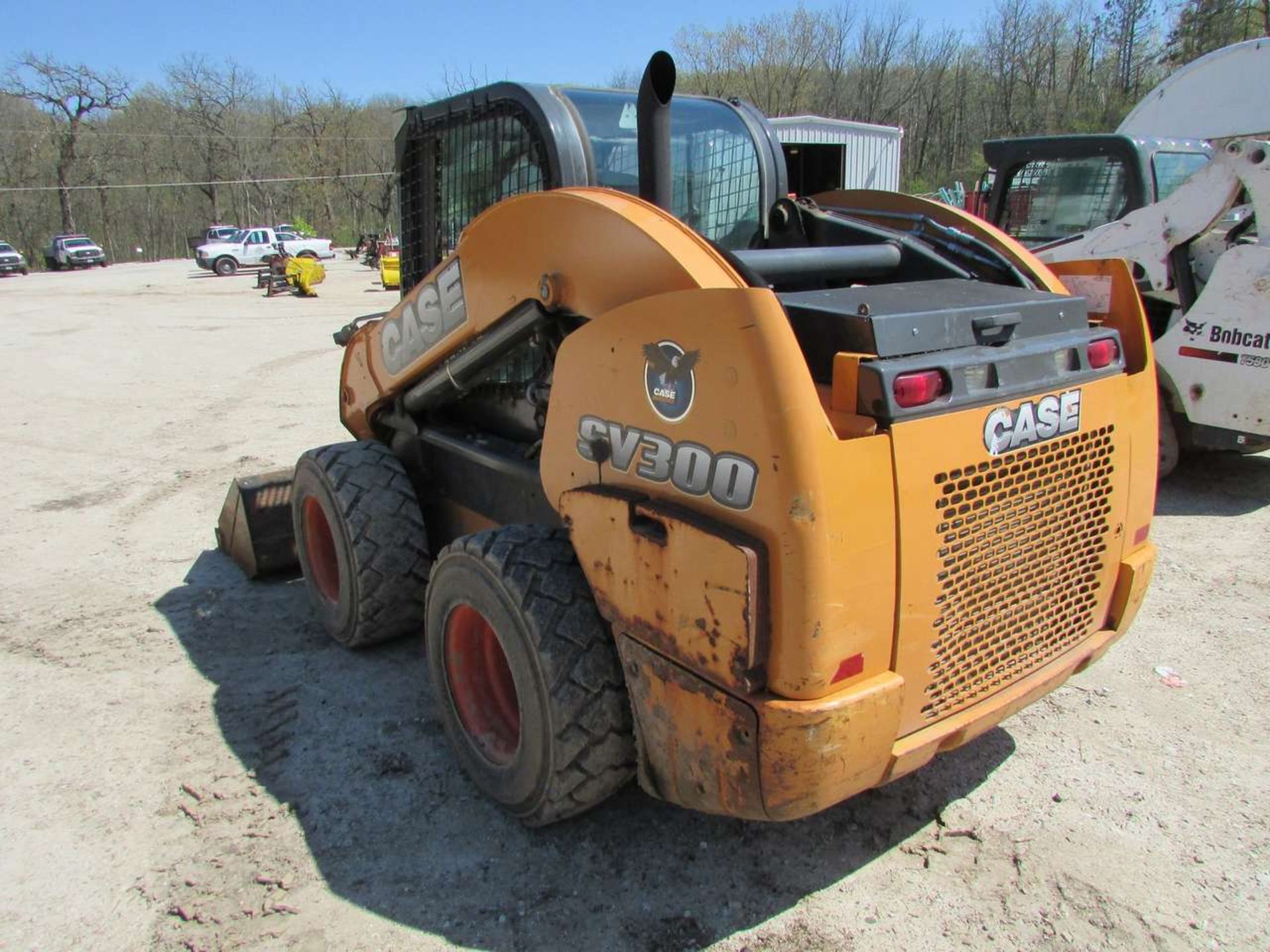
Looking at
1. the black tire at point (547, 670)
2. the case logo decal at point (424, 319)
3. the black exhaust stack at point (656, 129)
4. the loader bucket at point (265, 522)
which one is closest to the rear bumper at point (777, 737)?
the black tire at point (547, 670)

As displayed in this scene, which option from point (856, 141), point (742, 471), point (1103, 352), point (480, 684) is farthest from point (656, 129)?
point (856, 141)

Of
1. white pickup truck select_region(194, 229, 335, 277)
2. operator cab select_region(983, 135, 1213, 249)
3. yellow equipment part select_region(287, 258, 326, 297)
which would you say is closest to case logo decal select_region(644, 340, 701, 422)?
operator cab select_region(983, 135, 1213, 249)

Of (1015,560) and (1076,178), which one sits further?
(1076,178)

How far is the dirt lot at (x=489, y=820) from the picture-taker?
7.88ft

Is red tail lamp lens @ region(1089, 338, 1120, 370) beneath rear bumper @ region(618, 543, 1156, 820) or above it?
above

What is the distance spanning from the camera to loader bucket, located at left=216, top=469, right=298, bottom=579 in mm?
4609

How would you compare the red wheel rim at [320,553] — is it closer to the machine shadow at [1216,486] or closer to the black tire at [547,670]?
the black tire at [547,670]

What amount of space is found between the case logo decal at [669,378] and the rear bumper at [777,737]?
0.61m

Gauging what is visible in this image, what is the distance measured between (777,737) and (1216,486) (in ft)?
17.7

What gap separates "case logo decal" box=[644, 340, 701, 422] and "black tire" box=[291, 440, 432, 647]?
177 centimetres

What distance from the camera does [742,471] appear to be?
196 centimetres

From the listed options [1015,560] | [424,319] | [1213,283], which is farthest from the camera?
[1213,283]

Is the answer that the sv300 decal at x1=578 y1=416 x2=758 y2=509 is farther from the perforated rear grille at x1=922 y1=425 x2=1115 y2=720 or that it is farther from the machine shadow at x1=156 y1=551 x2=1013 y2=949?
the machine shadow at x1=156 y1=551 x2=1013 y2=949

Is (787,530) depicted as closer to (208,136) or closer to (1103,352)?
(1103,352)
